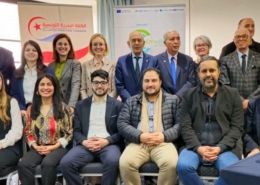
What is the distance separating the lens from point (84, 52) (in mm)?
4684

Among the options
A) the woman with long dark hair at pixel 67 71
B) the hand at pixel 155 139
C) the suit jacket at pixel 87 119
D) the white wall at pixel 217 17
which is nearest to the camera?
the hand at pixel 155 139

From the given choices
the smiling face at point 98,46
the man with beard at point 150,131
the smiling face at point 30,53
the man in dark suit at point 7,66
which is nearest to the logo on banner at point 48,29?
the man in dark suit at point 7,66

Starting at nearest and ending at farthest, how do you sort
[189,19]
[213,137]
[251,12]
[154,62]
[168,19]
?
[213,137] < [154,62] < [168,19] < [251,12] < [189,19]

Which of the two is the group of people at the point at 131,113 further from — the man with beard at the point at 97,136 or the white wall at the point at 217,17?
the white wall at the point at 217,17

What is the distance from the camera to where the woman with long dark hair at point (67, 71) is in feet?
11.5

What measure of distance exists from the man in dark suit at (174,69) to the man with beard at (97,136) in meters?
0.64

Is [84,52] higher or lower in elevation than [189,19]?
lower

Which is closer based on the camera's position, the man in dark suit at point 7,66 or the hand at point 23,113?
the hand at point 23,113

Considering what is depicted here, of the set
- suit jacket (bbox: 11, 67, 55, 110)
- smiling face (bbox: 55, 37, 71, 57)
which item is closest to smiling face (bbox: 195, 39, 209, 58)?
smiling face (bbox: 55, 37, 71, 57)

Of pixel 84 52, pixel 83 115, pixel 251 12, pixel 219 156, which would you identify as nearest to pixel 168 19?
pixel 84 52

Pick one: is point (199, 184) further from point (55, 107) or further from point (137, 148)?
point (55, 107)

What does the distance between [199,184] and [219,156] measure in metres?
0.29

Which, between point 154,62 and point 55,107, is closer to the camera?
point 55,107

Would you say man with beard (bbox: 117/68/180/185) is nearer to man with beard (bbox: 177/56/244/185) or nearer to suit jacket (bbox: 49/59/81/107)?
man with beard (bbox: 177/56/244/185)
